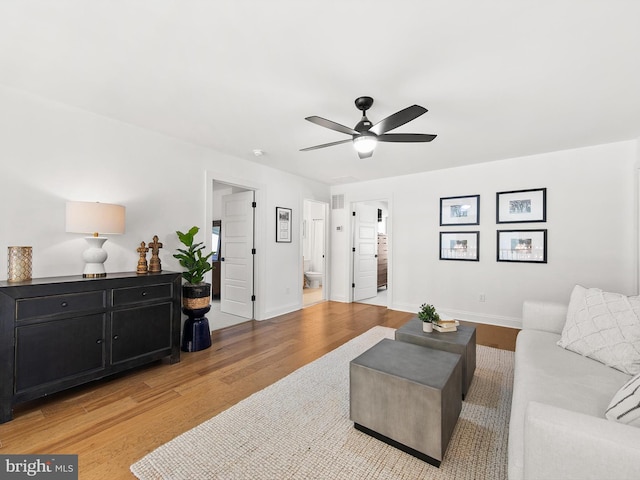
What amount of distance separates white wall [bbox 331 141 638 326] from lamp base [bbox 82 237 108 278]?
169 inches

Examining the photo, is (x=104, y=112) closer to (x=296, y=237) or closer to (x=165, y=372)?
(x=165, y=372)

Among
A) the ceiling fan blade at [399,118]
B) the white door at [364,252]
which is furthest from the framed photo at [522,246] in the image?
the ceiling fan blade at [399,118]

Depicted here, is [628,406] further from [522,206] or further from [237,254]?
[237,254]

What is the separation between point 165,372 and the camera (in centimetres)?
275

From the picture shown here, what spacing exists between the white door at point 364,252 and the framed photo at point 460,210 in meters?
1.79

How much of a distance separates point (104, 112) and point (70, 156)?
1.75ft

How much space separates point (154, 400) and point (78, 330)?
83 cm

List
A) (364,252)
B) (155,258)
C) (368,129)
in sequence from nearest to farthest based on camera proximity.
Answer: (368,129) < (155,258) < (364,252)

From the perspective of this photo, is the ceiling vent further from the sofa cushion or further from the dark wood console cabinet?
the sofa cushion

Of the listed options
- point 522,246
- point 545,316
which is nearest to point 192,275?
point 545,316

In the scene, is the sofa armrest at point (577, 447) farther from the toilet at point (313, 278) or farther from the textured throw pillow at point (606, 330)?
the toilet at point (313, 278)

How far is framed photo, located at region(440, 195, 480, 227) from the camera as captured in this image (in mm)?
4531

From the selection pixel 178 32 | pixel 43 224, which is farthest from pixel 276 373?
pixel 178 32

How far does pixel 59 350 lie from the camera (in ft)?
7.16
